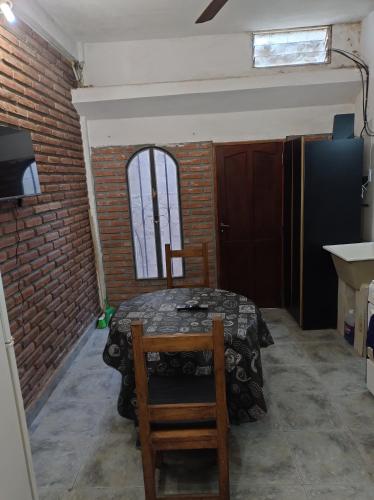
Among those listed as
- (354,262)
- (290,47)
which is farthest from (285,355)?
(290,47)

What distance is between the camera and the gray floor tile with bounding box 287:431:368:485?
5.95 ft

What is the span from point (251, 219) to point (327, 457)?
2.50 meters

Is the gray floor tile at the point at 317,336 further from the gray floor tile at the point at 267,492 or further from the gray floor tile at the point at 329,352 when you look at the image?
the gray floor tile at the point at 267,492

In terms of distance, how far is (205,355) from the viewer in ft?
6.41

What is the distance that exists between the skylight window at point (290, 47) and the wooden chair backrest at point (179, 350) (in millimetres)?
3142

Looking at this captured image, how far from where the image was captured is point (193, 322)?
2090 mm

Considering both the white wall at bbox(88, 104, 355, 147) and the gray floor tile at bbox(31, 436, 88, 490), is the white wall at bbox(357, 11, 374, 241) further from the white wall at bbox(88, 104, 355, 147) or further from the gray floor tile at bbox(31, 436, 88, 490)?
the gray floor tile at bbox(31, 436, 88, 490)

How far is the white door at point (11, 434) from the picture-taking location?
1.35 m

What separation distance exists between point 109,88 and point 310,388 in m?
3.23

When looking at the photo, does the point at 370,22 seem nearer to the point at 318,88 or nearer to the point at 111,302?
the point at 318,88

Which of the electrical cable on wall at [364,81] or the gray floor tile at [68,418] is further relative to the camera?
the electrical cable on wall at [364,81]

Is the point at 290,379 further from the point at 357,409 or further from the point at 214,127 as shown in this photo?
the point at 214,127

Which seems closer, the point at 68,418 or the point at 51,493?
the point at 51,493

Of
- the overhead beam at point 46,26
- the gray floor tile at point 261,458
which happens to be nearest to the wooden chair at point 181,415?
the gray floor tile at point 261,458
